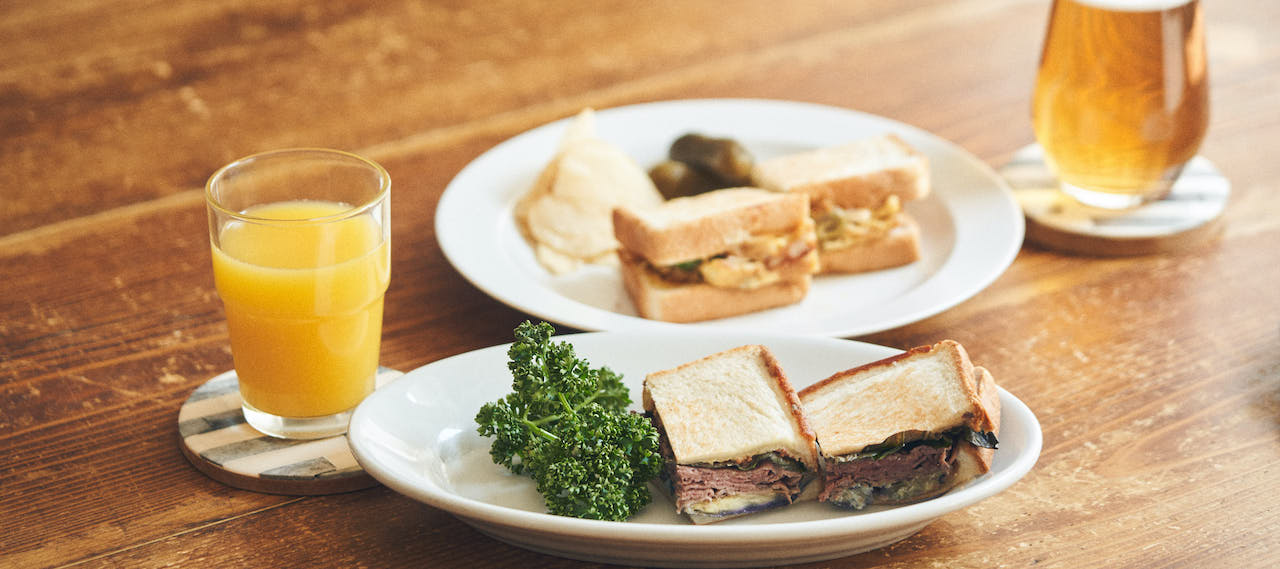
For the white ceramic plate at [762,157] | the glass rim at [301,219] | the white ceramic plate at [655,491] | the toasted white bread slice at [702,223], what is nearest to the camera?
the white ceramic plate at [655,491]

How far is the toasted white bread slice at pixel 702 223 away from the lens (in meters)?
1.81

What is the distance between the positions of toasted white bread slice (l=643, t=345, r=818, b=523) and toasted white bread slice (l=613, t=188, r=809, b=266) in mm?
567

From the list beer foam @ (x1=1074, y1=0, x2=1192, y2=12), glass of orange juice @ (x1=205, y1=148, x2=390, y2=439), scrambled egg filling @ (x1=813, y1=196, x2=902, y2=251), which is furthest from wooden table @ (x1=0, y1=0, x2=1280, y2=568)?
beer foam @ (x1=1074, y1=0, x2=1192, y2=12)

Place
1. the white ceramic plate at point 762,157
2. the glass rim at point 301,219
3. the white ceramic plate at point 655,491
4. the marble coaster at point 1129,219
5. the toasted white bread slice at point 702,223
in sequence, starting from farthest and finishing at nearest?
the marble coaster at point 1129,219, the toasted white bread slice at point 702,223, the white ceramic plate at point 762,157, the glass rim at point 301,219, the white ceramic plate at point 655,491

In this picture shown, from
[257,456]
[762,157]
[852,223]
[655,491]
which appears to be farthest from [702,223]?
[257,456]

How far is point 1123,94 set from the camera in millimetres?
1884

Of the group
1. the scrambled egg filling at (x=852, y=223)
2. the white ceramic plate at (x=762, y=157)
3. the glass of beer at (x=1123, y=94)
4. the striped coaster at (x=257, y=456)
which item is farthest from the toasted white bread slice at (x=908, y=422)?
the glass of beer at (x=1123, y=94)

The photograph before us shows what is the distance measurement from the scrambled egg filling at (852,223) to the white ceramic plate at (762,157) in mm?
63

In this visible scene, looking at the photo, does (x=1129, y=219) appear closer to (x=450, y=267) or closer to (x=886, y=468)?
(x=886, y=468)

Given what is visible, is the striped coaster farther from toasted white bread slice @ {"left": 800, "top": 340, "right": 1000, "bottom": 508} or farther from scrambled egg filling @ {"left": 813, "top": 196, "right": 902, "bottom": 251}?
scrambled egg filling @ {"left": 813, "top": 196, "right": 902, "bottom": 251}

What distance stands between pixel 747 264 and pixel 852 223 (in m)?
0.25

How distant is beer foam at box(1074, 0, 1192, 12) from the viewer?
72.0 inches

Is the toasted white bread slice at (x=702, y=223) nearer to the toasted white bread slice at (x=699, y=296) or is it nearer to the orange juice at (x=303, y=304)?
the toasted white bread slice at (x=699, y=296)

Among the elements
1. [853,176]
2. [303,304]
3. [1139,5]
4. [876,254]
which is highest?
[1139,5]
